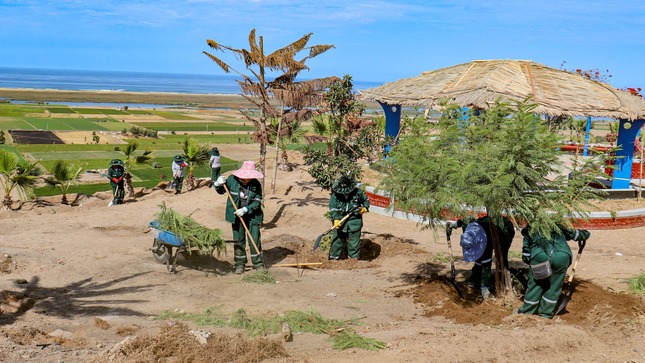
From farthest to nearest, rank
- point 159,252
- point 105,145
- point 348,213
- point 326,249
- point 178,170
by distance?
point 105,145 < point 178,170 < point 326,249 < point 348,213 < point 159,252

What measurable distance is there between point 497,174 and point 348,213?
4490mm

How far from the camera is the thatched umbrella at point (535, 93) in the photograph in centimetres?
1731

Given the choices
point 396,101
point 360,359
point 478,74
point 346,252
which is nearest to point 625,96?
point 478,74

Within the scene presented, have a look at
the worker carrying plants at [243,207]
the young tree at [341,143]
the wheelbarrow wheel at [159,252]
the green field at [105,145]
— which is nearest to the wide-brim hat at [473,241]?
the worker carrying plants at [243,207]

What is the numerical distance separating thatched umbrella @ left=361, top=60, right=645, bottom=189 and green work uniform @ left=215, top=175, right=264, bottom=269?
7.98 meters

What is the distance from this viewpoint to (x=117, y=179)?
59.5 feet

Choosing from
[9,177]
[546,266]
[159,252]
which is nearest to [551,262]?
[546,266]

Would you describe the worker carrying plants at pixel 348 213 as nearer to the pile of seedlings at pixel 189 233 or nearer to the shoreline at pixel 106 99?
the pile of seedlings at pixel 189 233

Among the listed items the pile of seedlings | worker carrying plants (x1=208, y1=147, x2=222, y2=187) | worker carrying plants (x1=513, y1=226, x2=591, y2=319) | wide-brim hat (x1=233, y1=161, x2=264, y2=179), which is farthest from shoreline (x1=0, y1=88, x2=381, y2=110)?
worker carrying plants (x1=513, y1=226, x2=591, y2=319)

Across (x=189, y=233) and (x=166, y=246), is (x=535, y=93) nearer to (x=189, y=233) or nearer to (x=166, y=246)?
(x=189, y=233)

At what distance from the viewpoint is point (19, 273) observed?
32.5 feet

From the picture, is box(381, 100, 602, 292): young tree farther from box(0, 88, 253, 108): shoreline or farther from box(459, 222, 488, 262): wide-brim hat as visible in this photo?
box(0, 88, 253, 108): shoreline

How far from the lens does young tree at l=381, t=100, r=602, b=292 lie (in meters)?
8.03

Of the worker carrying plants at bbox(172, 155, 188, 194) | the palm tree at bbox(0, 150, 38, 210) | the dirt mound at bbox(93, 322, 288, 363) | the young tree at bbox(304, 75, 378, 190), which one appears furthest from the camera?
the worker carrying plants at bbox(172, 155, 188, 194)
